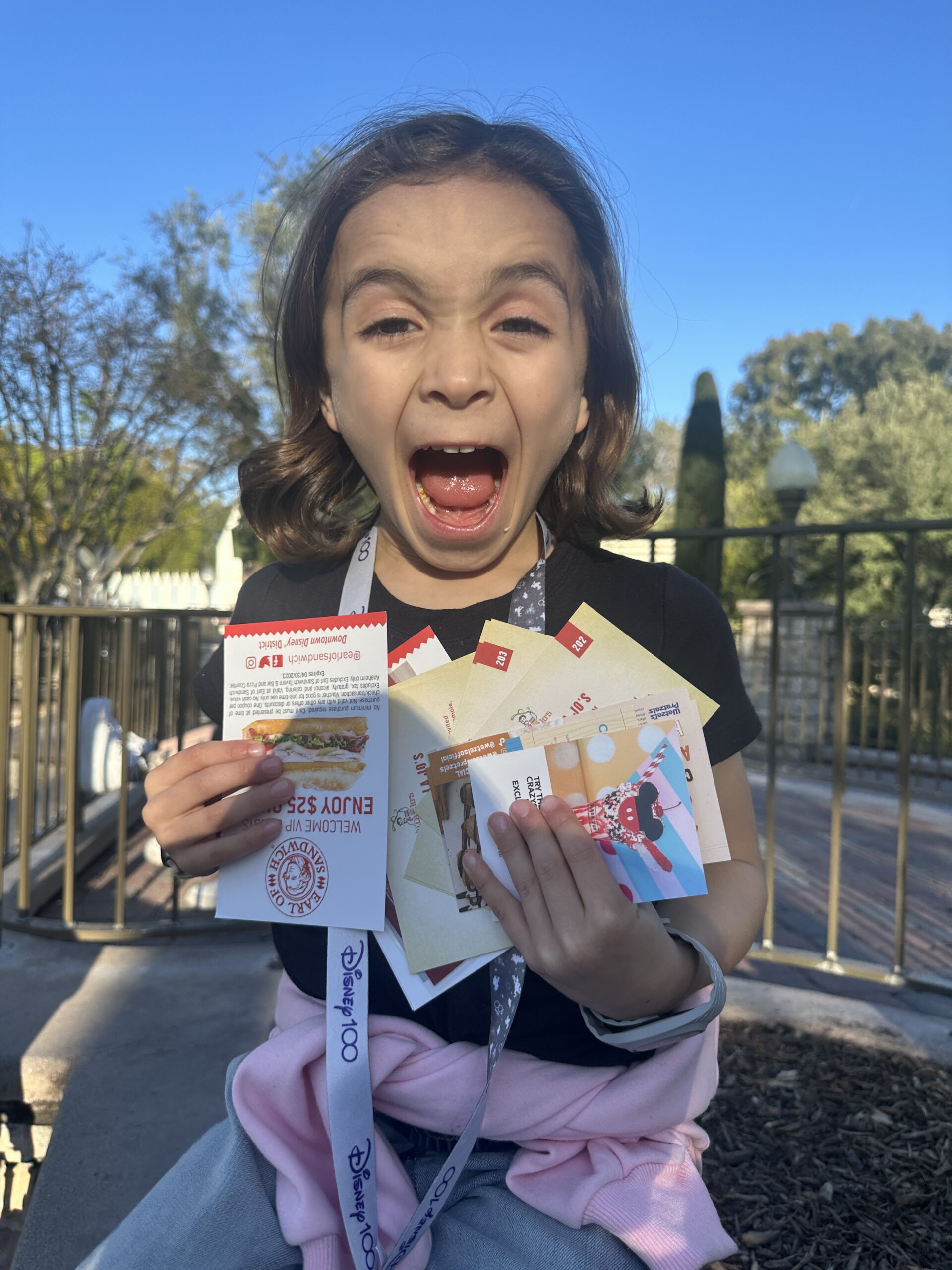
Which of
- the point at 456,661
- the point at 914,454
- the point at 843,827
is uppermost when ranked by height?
the point at 914,454

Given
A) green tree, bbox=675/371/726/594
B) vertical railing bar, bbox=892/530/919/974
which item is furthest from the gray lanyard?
green tree, bbox=675/371/726/594

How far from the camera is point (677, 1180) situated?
1.06 metres

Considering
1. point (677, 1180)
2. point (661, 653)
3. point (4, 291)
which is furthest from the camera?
point (4, 291)

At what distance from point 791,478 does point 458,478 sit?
9650mm

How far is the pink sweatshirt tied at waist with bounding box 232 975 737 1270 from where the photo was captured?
1.02 metres

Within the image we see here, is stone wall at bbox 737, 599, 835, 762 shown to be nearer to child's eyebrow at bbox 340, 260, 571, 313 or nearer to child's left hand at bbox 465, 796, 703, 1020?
child's eyebrow at bbox 340, 260, 571, 313

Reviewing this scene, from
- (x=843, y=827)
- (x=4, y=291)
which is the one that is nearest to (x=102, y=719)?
(x=843, y=827)

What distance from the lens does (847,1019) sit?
103 inches

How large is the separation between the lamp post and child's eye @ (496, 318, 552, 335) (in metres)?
9.26

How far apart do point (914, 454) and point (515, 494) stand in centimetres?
2634

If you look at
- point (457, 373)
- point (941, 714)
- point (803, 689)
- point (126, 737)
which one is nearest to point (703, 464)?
point (941, 714)

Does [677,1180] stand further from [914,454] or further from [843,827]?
[914,454]

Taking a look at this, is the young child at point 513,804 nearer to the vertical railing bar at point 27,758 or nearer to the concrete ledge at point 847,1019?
the concrete ledge at point 847,1019

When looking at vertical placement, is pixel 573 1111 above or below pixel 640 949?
below
